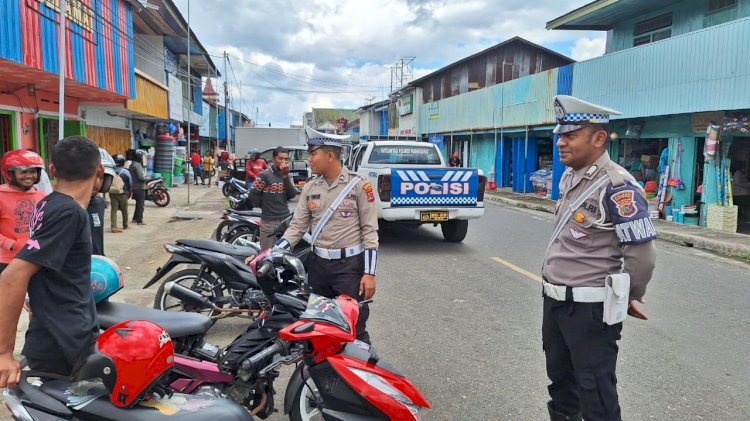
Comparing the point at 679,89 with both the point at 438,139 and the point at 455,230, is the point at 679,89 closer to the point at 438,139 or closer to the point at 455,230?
the point at 455,230

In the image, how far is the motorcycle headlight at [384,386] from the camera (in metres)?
2.68

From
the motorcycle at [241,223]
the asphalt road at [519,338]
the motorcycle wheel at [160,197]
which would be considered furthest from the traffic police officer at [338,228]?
the motorcycle wheel at [160,197]

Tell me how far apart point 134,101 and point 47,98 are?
3208mm

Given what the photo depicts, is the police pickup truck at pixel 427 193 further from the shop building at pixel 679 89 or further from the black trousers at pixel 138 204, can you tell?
the black trousers at pixel 138 204

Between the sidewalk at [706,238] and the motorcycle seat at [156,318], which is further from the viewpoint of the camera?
the sidewalk at [706,238]

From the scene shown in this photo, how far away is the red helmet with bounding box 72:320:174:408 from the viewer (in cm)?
220

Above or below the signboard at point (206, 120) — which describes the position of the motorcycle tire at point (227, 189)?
below

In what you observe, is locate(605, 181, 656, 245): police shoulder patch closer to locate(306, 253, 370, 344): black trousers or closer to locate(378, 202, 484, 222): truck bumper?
locate(306, 253, 370, 344): black trousers

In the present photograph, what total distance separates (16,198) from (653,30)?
17934 mm

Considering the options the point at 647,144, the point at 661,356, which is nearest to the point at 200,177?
the point at 647,144

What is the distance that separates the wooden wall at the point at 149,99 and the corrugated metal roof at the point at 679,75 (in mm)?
13204

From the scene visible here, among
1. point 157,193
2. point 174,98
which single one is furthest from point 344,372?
point 174,98

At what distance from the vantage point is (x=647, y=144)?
16.7 metres

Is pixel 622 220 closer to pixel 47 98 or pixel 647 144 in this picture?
pixel 47 98
